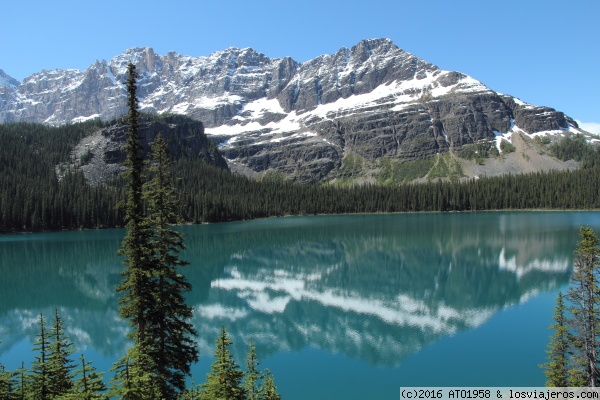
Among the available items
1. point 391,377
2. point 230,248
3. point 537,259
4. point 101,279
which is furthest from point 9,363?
point 537,259

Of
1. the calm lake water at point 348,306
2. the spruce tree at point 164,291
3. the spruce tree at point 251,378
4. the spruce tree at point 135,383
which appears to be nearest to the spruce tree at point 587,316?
the calm lake water at point 348,306

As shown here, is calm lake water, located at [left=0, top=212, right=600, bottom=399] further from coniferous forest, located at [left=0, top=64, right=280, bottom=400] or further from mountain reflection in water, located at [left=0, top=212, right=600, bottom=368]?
coniferous forest, located at [left=0, top=64, right=280, bottom=400]

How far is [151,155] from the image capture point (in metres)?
21.2

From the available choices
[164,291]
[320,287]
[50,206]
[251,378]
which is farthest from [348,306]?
[50,206]

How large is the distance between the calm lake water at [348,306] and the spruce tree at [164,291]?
10.0m

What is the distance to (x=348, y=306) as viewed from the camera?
4972cm

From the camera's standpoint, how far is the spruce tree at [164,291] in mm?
19297

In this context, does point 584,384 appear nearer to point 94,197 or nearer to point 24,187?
point 94,197

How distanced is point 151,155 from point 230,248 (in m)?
79.2

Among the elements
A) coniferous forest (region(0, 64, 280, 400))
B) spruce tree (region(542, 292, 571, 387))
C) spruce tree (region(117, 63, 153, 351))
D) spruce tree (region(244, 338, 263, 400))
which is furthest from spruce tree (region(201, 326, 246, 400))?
spruce tree (region(542, 292, 571, 387))

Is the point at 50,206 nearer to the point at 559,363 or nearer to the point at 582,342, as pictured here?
the point at 559,363

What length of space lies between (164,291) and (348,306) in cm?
3280

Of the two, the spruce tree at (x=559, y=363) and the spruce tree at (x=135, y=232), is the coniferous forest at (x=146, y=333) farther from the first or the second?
the spruce tree at (x=559, y=363)

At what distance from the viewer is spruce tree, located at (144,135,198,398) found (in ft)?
63.3
